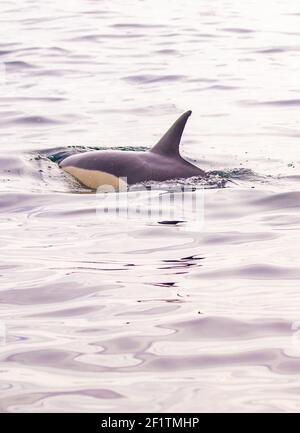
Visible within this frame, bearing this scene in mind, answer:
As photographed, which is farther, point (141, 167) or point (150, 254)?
point (141, 167)

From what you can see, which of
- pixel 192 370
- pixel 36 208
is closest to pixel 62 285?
pixel 192 370

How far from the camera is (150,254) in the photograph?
7887mm

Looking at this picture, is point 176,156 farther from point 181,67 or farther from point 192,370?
point 181,67

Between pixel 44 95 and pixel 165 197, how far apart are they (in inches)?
259

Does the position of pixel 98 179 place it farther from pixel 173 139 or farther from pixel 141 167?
pixel 173 139

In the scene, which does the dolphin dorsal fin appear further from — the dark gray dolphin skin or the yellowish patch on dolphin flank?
the yellowish patch on dolphin flank

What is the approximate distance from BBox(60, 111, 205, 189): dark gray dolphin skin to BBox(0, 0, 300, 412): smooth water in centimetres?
24

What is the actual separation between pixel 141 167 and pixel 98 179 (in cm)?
46

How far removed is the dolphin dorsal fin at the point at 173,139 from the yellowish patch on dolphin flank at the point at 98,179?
0.56 m

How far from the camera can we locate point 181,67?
60.4 feet

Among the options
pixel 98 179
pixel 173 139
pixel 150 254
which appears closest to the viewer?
pixel 150 254

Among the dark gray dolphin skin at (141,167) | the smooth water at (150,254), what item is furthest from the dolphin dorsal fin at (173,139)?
the smooth water at (150,254)

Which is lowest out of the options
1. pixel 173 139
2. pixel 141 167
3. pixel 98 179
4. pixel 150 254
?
pixel 150 254

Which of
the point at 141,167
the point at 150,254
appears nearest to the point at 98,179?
the point at 141,167
